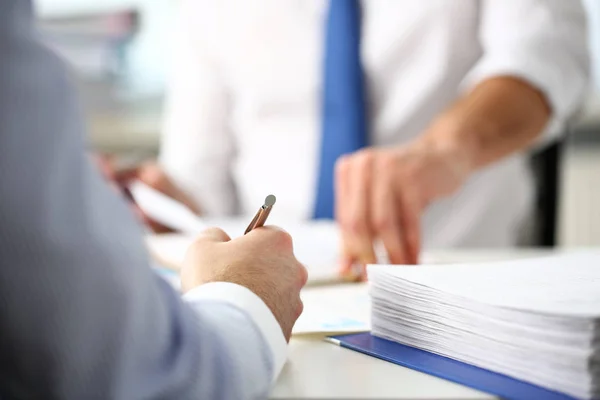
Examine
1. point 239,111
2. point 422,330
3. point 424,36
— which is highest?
point 424,36

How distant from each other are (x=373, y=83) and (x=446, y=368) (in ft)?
2.90

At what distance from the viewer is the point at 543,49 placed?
101cm

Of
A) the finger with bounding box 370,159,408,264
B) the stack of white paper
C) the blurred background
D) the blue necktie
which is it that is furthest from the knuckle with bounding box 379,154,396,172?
the blurred background

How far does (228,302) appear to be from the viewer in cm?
38

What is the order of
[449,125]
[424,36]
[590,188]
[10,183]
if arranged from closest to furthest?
[10,183] < [449,125] < [424,36] < [590,188]

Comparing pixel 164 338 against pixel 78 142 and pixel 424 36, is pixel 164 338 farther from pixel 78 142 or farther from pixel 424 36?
pixel 424 36

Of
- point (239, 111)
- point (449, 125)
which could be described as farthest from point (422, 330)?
point (239, 111)

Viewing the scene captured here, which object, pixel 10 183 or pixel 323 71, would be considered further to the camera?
pixel 323 71

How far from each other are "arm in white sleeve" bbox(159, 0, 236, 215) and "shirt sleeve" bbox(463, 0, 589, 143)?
56 cm

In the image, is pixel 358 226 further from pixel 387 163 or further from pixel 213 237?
pixel 213 237

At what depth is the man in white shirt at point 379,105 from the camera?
2.97ft


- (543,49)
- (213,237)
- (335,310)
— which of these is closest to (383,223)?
(335,310)

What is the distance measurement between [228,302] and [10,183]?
0.14 m

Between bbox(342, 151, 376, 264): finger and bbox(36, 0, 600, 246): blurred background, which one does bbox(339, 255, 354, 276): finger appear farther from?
bbox(36, 0, 600, 246): blurred background
